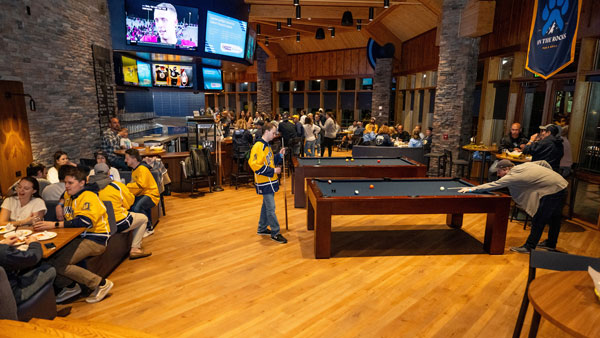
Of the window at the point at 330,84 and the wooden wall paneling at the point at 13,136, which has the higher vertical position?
the window at the point at 330,84

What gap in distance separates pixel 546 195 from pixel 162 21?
7693 millimetres

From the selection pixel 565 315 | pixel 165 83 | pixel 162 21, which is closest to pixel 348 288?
pixel 565 315

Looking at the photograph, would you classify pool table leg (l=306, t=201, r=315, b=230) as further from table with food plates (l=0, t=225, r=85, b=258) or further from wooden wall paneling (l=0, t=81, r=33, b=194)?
wooden wall paneling (l=0, t=81, r=33, b=194)

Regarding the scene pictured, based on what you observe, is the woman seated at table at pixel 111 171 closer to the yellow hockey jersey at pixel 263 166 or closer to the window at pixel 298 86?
the yellow hockey jersey at pixel 263 166

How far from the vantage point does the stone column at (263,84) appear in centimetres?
1895

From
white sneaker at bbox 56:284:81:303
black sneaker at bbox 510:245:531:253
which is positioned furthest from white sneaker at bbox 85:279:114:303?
black sneaker at bbox 510:245:531:253

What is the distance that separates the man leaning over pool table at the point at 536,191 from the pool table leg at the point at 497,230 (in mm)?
259

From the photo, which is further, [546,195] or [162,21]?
[162,21]

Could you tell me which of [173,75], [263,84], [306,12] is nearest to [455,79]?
[306,12]

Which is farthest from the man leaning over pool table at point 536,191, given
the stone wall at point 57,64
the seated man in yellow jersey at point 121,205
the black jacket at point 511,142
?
the stone wall at point 57,64

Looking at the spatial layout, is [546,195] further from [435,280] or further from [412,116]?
[412,116]

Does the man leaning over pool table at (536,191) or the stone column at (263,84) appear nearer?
the man leaning over pool table at (536,191)

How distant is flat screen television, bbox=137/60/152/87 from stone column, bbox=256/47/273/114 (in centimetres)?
990

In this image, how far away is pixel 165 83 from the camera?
31.4 ft
